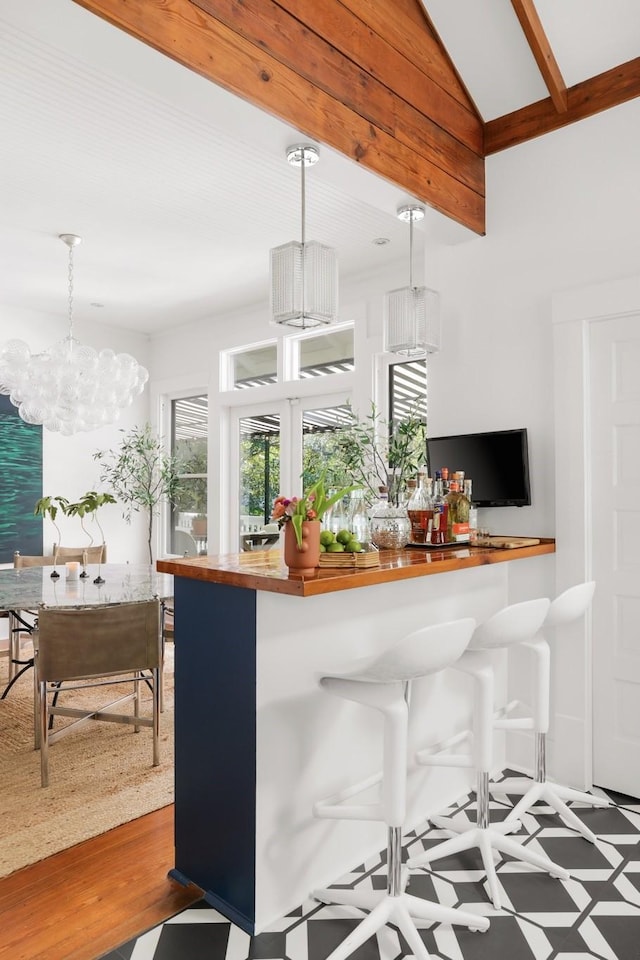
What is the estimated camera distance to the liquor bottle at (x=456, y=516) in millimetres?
Answer: 2930

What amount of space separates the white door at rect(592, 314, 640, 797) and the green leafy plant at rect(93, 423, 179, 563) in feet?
14.5

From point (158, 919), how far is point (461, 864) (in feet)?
3.36

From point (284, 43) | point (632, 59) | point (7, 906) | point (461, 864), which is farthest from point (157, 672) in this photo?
point (632, 59)

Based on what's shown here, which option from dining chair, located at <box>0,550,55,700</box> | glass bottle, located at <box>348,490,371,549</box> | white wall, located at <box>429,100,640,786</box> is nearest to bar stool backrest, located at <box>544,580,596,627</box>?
white wall, located at <box>429,100,640,786</box>

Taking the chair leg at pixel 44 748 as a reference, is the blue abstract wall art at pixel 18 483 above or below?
above

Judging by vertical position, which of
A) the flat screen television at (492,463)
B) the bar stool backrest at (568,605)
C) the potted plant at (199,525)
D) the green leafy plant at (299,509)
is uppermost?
the flat screen television at (492,463)

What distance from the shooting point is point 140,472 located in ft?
21.6

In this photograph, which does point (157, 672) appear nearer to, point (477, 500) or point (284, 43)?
point (477, 500)

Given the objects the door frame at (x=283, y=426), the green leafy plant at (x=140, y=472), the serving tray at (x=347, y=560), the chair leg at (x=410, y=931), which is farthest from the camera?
the green leafy plant at (x=140, y=472)

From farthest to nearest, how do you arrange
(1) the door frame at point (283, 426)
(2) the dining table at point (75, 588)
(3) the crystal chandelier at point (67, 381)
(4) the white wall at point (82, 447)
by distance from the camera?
(4) the white wall at point (82, 447) → (1) the door frame at point (283, 426) → (3) the crystal chandelier at point (67, 381) → (2) the dining table at point (75, 588)

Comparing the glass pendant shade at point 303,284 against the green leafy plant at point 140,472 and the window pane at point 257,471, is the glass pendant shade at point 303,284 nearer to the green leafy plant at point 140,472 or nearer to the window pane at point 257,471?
the window pane at point 257,471

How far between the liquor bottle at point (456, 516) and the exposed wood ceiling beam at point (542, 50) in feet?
5.84

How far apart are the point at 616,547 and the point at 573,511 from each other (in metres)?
0.23

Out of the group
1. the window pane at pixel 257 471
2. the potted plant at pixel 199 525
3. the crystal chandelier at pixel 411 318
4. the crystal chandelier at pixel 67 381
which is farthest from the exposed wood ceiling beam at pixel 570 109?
the potted plant at pixel 199 525
